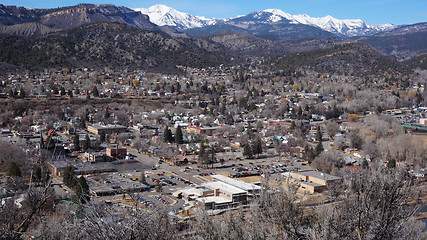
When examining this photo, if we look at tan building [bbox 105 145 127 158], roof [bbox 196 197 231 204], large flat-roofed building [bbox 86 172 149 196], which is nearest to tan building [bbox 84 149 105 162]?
tan building [bbox 105 145 127 158]

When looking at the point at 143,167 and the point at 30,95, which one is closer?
the point at 143,167

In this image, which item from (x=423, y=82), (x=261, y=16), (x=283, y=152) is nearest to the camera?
(x=283, y=152)

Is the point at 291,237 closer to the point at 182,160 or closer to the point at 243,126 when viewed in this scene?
the point at 182,160

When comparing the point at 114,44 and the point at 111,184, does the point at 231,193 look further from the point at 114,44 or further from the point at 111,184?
the point at 114,44

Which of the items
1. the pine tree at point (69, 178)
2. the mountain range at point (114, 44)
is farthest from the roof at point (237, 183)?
the mountain range at point (114, 44)

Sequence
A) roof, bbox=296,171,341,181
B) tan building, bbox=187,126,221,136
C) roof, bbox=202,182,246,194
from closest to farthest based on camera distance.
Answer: roof, bbox=202,182,246,194
roof, bbox=296,171,341,181
tan building, bbox=187,126,221,136

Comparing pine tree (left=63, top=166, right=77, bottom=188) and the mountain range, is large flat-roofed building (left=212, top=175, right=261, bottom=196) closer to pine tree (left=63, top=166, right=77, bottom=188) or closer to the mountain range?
pine tree (left=63, top=166, right=77, bottom=188)

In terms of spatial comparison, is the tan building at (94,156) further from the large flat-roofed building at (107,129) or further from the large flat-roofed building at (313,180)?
the large flat-roofed building at (313,180)

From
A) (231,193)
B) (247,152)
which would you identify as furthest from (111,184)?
(247,152)

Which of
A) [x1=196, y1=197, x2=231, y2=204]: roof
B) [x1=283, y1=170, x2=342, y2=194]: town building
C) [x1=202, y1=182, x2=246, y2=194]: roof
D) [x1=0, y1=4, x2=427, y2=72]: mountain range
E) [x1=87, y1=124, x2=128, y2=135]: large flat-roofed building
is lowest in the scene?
[x1=283, y1=170, x2=342, y2=194]: town building

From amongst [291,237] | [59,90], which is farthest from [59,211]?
[59,90]

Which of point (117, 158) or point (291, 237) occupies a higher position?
point (291, 237)
